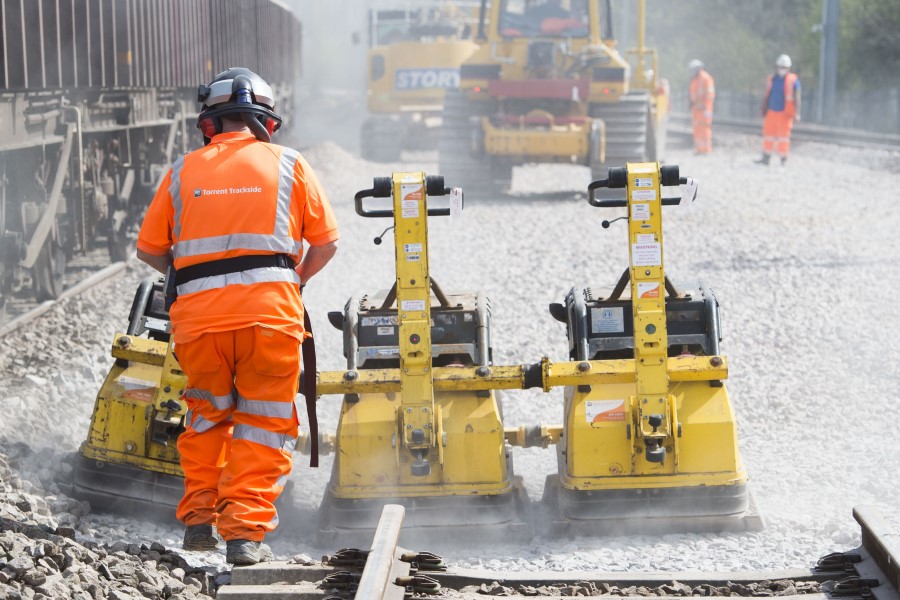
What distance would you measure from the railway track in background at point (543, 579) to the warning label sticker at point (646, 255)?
4.58ft

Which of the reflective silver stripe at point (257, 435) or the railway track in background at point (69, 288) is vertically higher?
the reflective silver stripe at point (257, 435)

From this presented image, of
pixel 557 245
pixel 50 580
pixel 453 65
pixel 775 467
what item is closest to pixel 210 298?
pixel 50 580

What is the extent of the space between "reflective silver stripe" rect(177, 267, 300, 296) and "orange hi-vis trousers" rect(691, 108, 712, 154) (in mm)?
22331

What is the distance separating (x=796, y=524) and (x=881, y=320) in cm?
436

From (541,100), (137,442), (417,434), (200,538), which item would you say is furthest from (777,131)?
(200,538)

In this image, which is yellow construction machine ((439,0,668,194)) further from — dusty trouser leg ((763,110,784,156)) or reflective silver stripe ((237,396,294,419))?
reflective silver stripe ((237,396,294,419))

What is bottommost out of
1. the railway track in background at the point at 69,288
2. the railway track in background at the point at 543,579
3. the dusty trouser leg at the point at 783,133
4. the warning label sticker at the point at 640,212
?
the railway track in background at the point at 543,579

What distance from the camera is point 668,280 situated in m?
5.85

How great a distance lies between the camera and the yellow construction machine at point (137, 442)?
219 inches

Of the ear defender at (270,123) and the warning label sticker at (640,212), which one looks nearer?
the ear defender at (270,123)

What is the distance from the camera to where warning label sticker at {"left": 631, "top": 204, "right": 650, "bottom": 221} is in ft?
17.5

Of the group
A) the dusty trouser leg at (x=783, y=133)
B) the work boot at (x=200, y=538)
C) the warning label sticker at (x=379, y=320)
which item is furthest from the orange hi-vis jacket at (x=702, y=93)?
the work boot at (x=200, y=538)

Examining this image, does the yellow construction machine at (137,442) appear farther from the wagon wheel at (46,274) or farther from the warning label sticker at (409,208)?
the wagon wheel at (46,274)

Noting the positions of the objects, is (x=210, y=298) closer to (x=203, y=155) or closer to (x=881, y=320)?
(x=203, y=155)
